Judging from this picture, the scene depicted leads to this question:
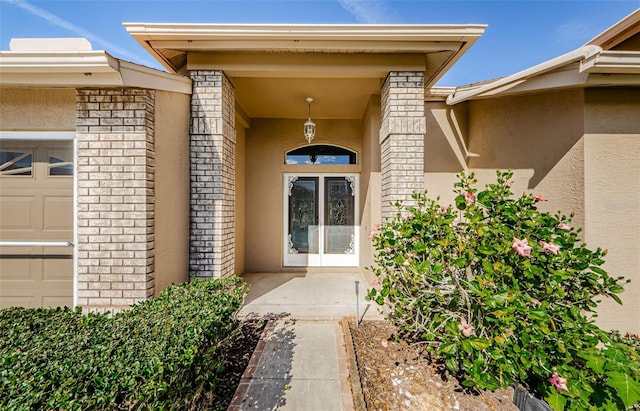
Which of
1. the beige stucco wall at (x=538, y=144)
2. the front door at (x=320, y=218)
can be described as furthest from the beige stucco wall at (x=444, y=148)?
the front door at (x=320, y=218)

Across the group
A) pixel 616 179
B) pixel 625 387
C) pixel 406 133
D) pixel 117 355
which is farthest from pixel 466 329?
pixel 616 179

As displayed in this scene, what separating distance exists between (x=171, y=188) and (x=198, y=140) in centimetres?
76

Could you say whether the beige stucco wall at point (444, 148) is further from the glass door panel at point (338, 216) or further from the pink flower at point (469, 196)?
the pink flower at point (469, 196)

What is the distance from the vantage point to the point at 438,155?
5.23m

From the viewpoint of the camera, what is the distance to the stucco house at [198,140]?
→ 10.4 ft

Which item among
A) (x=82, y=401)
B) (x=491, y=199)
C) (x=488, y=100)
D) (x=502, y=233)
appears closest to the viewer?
(x=82, y=401)

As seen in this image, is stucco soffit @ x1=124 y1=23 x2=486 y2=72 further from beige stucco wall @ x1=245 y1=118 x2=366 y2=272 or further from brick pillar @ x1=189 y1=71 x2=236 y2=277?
beige stucco wall @ x1=245 y1=118 x2=366 y2=272

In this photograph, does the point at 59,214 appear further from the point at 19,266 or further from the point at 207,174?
the point at 207,174

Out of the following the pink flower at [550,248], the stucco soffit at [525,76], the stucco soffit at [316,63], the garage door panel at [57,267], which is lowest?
the garage door panel at [57,267]

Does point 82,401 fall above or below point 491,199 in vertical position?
below

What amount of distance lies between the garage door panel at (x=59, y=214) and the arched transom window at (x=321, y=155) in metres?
4.11

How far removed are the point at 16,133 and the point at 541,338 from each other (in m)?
5.88

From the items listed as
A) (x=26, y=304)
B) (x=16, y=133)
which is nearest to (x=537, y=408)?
(x=26, y=304)

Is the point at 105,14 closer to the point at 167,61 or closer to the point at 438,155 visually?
the point at 167,61
